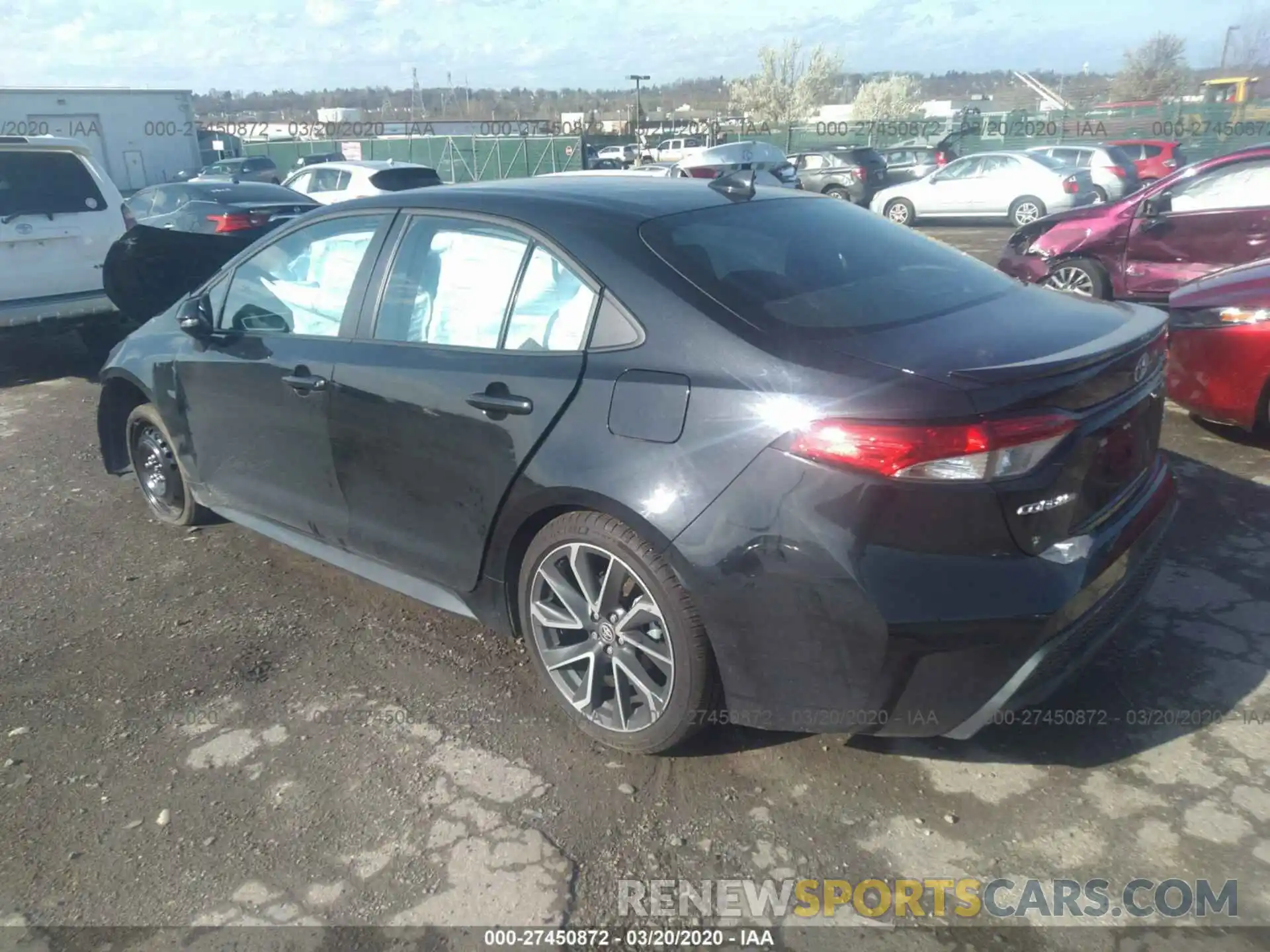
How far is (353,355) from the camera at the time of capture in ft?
11.7

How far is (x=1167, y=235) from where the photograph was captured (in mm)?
7953

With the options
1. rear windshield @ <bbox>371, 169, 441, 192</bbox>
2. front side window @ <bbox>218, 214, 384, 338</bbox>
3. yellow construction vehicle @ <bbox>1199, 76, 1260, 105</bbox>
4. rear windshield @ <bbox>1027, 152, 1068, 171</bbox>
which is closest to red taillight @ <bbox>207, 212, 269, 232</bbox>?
rear windshield @ <bbox>371, 169, 441, 192</bbox>

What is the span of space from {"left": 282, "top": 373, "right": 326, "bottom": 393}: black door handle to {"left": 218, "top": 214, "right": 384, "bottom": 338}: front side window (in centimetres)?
17

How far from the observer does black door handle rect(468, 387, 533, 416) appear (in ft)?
9.87

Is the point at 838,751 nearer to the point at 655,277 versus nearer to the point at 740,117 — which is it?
the point at 655,277

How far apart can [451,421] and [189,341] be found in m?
Result: 1.87

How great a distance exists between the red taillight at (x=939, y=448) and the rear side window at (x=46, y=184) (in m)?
8.00

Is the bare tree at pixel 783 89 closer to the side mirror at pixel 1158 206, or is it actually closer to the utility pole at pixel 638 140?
the utility pole at pixel 638 140

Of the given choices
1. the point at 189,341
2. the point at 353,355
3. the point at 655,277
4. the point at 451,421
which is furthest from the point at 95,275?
the point at 655,277

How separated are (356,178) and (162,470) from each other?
462 inches

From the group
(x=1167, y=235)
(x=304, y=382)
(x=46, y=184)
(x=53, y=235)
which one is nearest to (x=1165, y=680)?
(x=304, y=382)

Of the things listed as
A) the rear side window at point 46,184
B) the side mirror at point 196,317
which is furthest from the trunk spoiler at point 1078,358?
the rear side window at point 46,184

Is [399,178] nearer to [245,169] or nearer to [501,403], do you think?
[501,403]

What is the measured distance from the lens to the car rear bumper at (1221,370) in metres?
4.99
